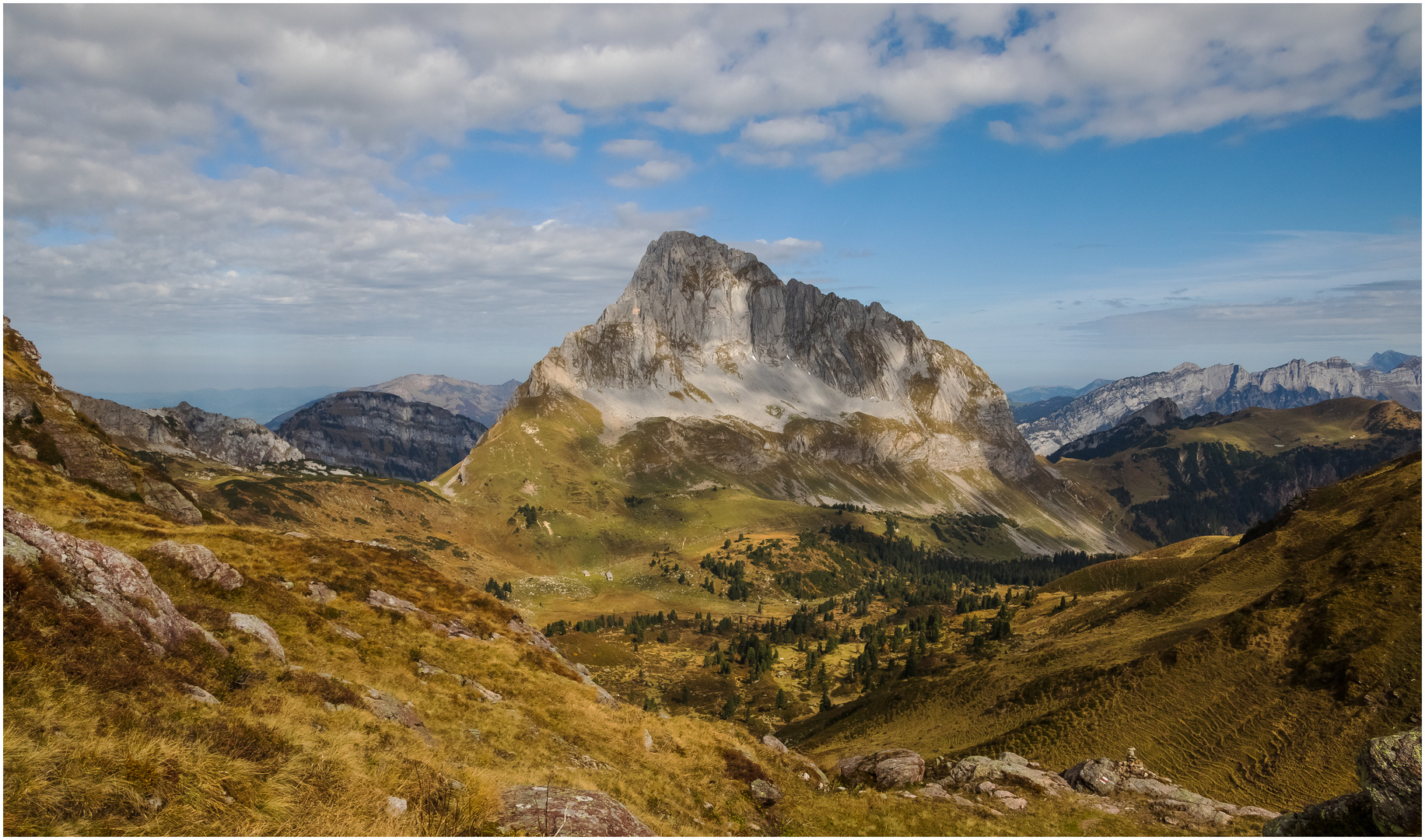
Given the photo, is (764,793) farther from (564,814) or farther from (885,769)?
(564,814)

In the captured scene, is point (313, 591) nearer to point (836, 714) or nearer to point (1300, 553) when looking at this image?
point (836, 714)

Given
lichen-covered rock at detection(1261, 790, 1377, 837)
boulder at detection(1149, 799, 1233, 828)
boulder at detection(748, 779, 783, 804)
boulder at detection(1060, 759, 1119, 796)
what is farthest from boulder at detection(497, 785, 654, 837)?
boulder at detection(1060, 759, 1119, 796)

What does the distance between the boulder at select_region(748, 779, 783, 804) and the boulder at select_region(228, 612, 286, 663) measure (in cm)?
2348

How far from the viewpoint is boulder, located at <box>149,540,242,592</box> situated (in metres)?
36.8

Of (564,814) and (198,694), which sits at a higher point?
(198,694)

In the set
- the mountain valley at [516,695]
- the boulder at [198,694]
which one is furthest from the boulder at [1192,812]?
the boulder at [198,694]

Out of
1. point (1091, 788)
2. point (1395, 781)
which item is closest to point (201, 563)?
point (1395, 781)

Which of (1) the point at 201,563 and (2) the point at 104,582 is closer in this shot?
(2) the point at 104,582

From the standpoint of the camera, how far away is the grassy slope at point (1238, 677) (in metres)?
52.8

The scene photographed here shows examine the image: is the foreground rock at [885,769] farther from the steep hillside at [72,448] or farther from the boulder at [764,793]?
the steep hillside at [72,448]

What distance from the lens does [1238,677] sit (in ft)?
205

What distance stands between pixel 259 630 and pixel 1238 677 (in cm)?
7977

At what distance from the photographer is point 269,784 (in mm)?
15602

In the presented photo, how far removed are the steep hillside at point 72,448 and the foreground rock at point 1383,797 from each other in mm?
101374
